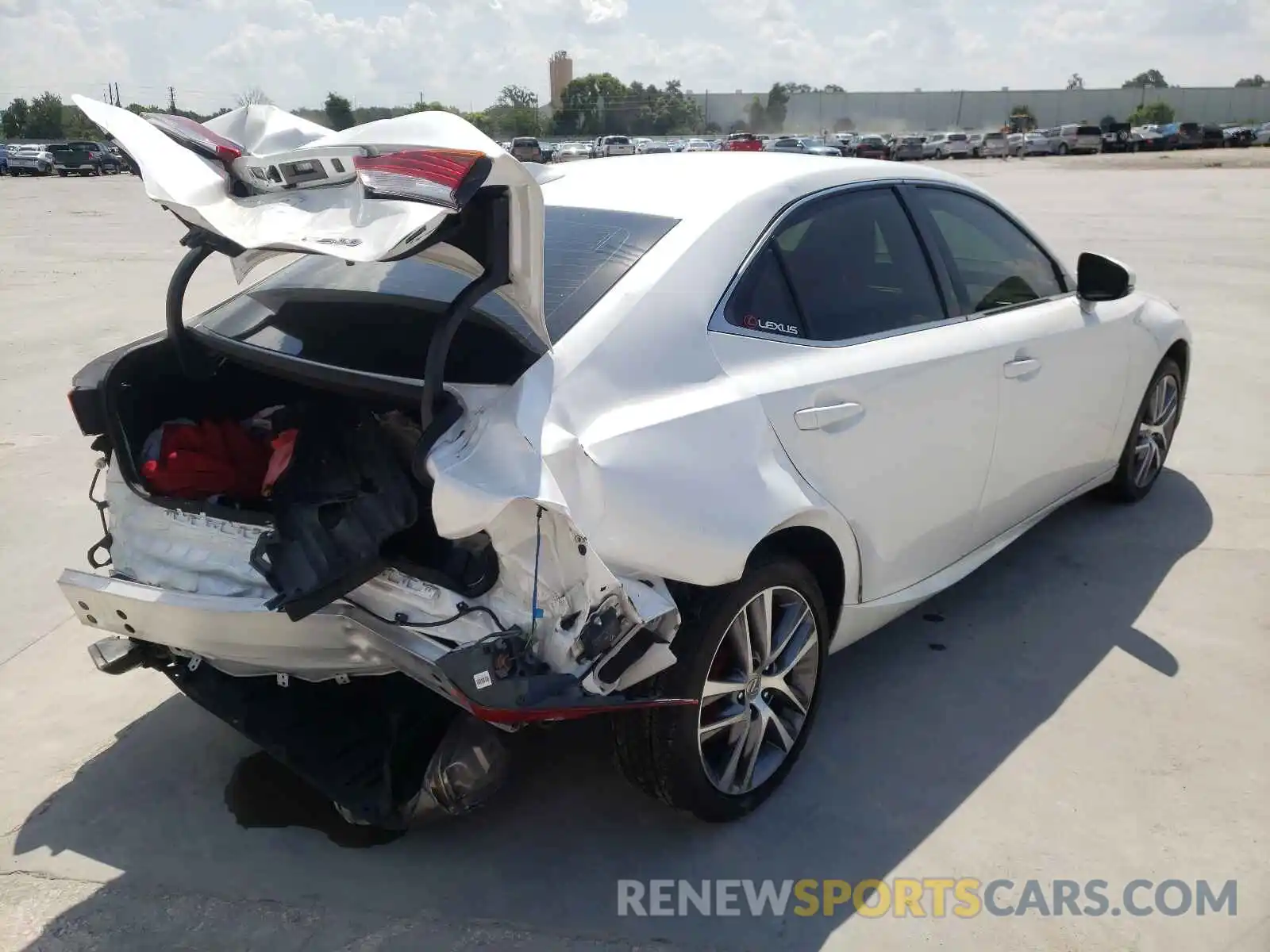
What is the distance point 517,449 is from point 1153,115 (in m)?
81.5

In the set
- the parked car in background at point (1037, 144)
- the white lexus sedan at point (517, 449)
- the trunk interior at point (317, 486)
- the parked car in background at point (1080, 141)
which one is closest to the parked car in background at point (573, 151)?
the parked car in background at point (1037, 144)

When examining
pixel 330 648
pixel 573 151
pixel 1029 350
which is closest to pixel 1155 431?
pixel 1029 350

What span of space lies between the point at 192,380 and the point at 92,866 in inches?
54.0

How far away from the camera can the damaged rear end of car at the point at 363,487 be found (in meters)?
2.20

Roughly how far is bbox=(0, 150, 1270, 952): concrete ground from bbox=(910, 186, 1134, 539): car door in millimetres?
529

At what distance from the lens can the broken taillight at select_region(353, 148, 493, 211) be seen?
2.03m

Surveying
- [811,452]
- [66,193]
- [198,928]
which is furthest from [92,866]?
[66,193]

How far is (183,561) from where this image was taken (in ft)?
8.58

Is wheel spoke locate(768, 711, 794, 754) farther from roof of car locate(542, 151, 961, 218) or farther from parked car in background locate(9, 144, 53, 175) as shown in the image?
parked car in background locate(9, 144, 53, 175)

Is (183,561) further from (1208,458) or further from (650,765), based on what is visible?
(1208,458)

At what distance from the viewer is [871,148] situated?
1966 inches

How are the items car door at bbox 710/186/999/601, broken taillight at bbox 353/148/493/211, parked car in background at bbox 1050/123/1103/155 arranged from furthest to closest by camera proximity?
parked car in background at bbox 1050/123/1103/155
car door at bbox 710/186/999/601
broken taillight at bbox 353/148/493/211

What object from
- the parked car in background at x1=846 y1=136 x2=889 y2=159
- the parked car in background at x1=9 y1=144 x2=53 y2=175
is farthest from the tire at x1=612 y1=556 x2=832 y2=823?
the parked car in background at x1=9 y1=144 x2=53 y2=175

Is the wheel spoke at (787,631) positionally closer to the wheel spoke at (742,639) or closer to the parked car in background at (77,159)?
the wheel spoke at (742,639)
